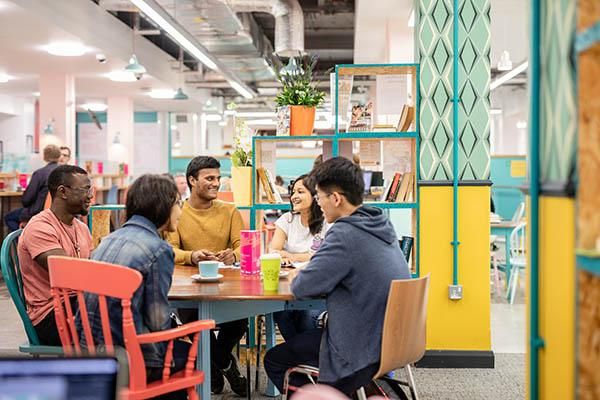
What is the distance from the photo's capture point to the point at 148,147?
17109mm

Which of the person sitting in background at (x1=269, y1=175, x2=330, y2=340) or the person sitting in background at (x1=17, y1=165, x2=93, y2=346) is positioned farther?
the person sitting in background at (x1=269, y1=175, x2=330, y2=340)

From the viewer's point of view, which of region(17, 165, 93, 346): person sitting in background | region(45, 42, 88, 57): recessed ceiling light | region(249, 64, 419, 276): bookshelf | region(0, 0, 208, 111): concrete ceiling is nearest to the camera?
region(17, 165, 93, 346): person sitting in background

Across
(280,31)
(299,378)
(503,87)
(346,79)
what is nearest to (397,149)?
(346,79)

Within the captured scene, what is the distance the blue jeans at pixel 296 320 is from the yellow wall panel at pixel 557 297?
6.64 feet

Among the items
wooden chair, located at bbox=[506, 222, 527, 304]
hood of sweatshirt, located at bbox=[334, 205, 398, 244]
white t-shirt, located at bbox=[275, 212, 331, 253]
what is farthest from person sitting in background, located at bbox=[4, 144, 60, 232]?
hood of sweatshirt, located at bbox=[334, 205, 398, 244]

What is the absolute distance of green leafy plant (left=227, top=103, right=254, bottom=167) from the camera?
4551mm

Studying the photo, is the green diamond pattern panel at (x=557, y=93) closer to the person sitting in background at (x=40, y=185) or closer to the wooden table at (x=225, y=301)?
the wooden table at (x=225, y=301)

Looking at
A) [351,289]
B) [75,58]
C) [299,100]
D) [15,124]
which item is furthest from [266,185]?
[15,124]

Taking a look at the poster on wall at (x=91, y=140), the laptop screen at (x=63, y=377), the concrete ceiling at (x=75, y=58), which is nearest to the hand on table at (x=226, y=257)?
the laptop screen at (x=63, y=377)

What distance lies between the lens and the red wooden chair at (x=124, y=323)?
2.26 m

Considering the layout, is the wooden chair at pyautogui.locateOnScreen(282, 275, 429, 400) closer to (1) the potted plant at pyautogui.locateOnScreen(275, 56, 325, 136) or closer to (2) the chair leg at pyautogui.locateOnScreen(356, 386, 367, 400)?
(2) the chair leg at pyautogui.locateOnScreen(356, 386, 367, 400)

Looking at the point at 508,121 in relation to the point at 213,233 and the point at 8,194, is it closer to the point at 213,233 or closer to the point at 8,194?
the point at 8,194

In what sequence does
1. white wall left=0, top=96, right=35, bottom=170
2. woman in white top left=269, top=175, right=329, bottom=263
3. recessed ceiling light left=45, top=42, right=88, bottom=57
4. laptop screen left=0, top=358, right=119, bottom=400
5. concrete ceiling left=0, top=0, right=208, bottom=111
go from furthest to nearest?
white wall left=0, top=96, right=35, bottom=170 < recessed ceiling light left=45, top=42, right=88, bottom=57 < concrete ceiling left=0, top=0, right=208, bottom=111 < woman in white top left=269, top=175, right=329, bottom=263 < laptop screen left=0, top=358, right=119, bottom=400

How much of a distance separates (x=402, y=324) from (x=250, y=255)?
95 centimetres
